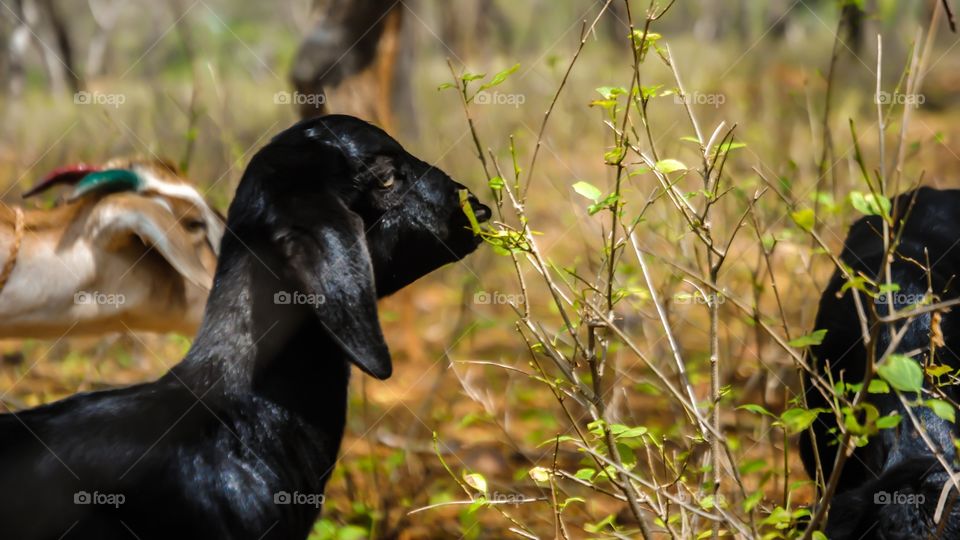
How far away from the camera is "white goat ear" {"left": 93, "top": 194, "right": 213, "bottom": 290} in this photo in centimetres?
457

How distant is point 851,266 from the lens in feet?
13.7

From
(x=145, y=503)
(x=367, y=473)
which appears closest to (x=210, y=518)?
(x=145, y=503)

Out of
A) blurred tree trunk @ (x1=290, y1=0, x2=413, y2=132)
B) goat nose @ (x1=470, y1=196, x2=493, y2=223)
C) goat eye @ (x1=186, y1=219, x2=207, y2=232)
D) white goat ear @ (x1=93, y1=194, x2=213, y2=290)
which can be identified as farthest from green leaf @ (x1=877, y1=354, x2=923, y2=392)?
blurred tree trunk @ (x1=290, y1=0, x2=413, y2=132)

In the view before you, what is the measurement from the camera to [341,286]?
3094 millimetres

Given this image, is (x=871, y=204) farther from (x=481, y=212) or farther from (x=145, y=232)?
(x=145, y=232)

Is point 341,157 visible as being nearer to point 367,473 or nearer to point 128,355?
point 367,473

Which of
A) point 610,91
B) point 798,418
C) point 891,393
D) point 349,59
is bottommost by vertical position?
point 891,393

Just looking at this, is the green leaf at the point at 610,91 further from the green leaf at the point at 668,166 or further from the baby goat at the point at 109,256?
the baby goat at the point at 109,256

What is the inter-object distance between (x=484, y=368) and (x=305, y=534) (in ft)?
13.8

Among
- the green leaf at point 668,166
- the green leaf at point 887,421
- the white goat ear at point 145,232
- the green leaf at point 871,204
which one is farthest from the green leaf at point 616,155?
the white goat ear at point 145,232

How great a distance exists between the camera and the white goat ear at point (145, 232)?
4574mm

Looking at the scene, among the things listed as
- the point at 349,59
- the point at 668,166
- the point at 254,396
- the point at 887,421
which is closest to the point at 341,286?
the point at 254,396

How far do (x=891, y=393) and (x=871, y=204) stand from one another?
99 cm

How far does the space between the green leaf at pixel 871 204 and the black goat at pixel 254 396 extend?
1.37 meters
